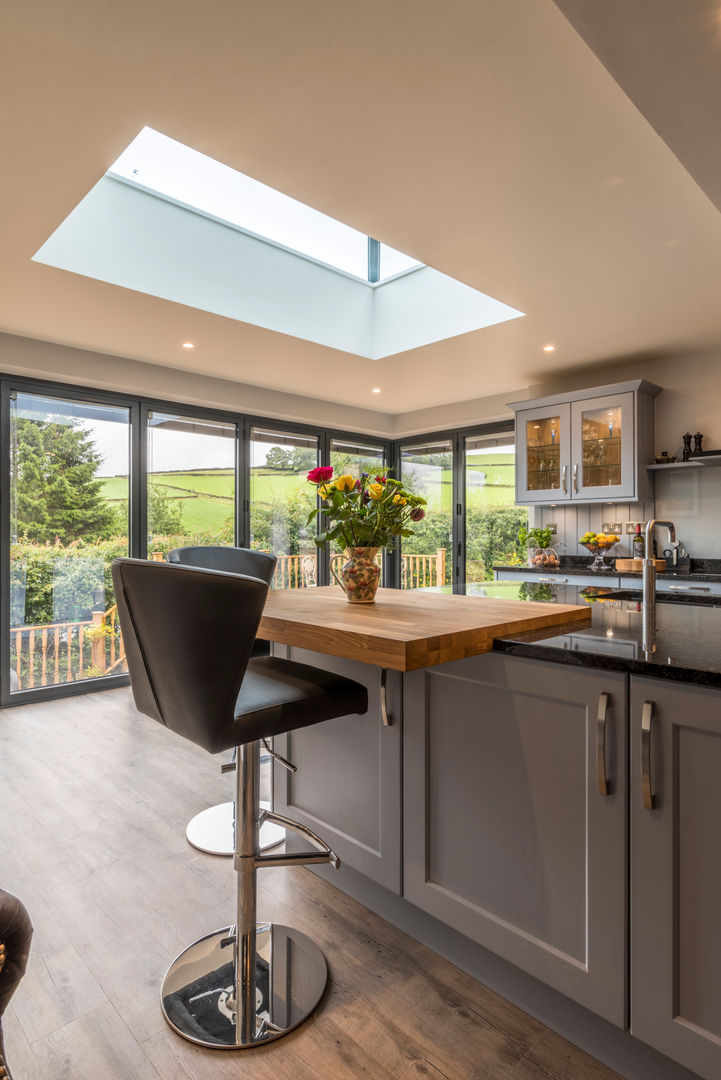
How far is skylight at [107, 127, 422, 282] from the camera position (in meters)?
2.96

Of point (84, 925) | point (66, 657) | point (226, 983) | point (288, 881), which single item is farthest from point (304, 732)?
point (66, 657)

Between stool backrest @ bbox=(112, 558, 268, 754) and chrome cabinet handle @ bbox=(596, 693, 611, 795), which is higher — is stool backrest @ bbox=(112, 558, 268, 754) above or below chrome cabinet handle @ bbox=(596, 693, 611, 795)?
above

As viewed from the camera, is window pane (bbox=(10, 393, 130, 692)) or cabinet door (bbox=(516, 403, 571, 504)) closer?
window pane (bbox=(10, 393, 130, 692))

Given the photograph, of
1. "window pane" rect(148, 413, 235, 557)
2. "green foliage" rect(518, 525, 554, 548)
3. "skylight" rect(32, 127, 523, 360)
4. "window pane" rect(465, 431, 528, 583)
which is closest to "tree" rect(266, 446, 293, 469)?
"window pane" rect(148, 413, 235, 557)

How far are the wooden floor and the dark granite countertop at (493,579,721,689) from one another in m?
0.89

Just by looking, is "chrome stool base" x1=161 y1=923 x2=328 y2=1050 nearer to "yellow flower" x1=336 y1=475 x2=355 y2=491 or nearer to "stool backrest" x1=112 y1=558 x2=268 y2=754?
"stool backrest" x1=112 y1=558 x2=268 y2=754

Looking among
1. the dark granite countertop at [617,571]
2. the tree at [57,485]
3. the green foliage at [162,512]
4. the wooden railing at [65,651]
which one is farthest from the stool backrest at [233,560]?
the dark granite countertop at [617,571]

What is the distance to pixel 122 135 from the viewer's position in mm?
1911

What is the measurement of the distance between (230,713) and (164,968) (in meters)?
0.89

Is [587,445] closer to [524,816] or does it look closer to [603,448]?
[603,448]

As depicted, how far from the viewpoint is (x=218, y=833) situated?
2268 millimetres

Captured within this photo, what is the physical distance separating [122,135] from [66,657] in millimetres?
3371

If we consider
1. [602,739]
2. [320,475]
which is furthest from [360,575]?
[602,739]

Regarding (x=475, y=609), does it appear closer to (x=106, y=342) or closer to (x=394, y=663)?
(x=394, y=663)
